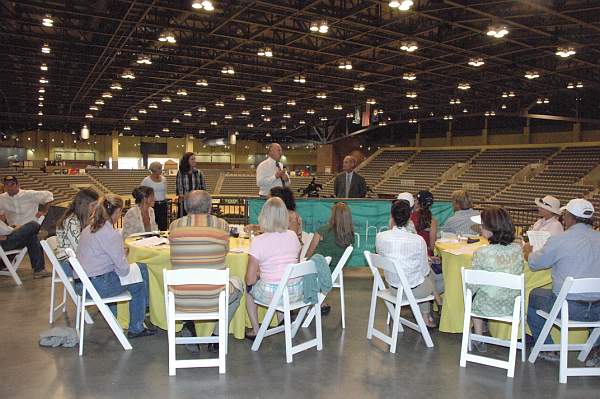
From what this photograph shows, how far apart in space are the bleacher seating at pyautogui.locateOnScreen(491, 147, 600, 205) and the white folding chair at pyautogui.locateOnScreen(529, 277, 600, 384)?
65.9 ft

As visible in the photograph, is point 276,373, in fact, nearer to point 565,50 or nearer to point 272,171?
point 272,171

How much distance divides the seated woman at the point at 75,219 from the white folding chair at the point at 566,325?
4055 millimetres

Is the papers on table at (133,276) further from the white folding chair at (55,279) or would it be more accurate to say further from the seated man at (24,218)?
the seated man at (24,218)

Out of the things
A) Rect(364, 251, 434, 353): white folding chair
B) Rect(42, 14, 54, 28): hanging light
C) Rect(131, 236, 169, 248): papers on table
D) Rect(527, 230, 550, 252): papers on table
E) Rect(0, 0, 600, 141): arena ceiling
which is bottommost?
Rect(364, 251, 434, 353): white folding chair

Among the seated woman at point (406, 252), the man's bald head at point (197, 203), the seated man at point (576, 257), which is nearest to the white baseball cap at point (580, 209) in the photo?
the seated man at point (576, 257)

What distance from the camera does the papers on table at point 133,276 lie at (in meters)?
4.16

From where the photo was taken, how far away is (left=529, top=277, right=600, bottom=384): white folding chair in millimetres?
3445

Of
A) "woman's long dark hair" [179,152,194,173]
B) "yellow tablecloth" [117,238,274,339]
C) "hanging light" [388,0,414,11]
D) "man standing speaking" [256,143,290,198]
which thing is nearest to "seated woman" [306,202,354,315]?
"yellow tablecloth" [117,238,274,339]

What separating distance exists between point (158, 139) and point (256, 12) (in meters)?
37.3

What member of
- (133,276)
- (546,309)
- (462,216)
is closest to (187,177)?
(133,276)

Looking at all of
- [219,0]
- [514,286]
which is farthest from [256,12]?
[514,286]

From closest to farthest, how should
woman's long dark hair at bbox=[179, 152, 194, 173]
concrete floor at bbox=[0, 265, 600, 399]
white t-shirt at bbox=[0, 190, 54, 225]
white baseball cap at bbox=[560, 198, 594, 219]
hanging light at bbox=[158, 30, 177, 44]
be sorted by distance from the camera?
1. concrete floor at bbox=[0, 265, 600, 399]
2. white baseball cap at bbox=[560, 198, 594, 219]
3. white t-shirt at bbox=[0, 190, 54, 225]
4. woman's long dark hair at bbox=[179, 152, 194, 173]
5. hanging light at bbox=[158, 30, 177, 44]

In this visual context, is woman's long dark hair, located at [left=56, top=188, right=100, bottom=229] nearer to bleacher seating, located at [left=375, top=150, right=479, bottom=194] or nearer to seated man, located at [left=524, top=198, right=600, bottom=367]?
seated man, located at [left=524, top=198, right=600, bottom=367]

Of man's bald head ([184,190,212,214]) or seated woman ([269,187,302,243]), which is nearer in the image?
man's bald head ([184,190,212,214])
